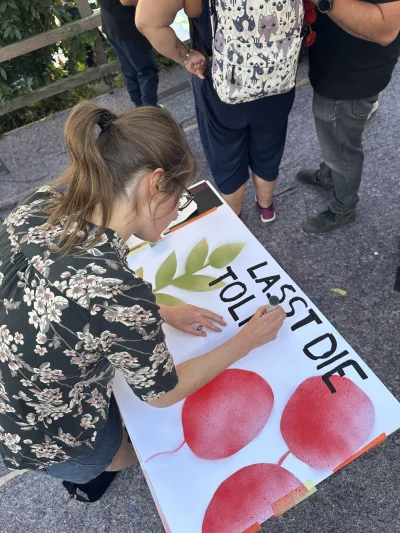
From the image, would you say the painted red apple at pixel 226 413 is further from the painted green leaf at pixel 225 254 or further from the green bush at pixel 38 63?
the green bush at pixel 38 63

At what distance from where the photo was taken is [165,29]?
1392 mm

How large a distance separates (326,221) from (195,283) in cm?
96

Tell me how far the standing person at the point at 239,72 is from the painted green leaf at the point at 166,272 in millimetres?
504

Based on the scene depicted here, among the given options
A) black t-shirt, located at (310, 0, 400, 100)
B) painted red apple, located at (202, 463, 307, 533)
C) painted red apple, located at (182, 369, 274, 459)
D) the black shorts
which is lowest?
painted red apple, located at (202, 463, 307, 533)

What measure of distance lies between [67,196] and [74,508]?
114 cm

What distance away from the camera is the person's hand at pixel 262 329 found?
109 centimetres

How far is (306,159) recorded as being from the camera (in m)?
2.40

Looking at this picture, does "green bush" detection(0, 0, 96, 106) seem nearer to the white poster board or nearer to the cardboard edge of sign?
the white poster board

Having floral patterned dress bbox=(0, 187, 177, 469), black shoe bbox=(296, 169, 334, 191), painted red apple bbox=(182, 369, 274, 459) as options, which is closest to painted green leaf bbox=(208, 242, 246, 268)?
painted red apple bbox=(182, 369, 274, 459)

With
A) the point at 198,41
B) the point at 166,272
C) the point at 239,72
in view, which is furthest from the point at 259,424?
the point at 198,41

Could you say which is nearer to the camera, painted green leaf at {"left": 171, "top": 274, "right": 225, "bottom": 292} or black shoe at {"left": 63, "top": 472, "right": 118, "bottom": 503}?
painted green leaf at {"left": 171, "top": 274, "right": 225, "bottom": 292}

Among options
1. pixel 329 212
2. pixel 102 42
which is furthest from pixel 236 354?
pixel 102 42

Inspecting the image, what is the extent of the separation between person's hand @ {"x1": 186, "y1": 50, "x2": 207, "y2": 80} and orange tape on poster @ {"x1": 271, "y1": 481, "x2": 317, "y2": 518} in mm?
1244

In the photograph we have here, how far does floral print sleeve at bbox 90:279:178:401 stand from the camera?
799 millimetres
